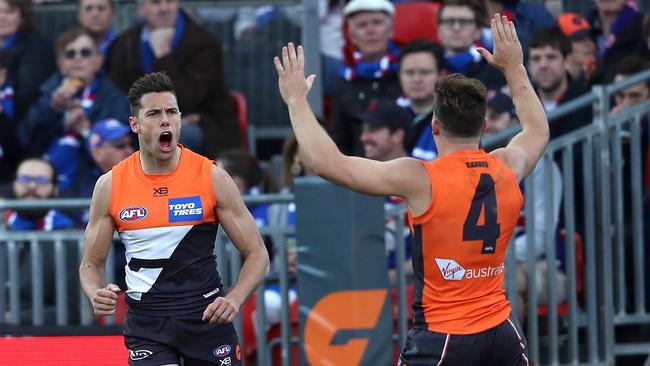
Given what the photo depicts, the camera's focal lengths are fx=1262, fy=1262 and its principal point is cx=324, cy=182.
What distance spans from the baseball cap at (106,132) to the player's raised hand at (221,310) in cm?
375

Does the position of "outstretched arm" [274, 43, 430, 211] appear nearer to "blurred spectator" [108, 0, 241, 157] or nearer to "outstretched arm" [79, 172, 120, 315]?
"outstretched arm" [79, 172, 120, 315]

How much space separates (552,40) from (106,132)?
3393 mm

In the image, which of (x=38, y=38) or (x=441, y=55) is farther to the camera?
(x=38, y=38)

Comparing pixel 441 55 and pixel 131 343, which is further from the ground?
pixel 441 55

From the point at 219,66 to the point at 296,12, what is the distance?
4.46 feet

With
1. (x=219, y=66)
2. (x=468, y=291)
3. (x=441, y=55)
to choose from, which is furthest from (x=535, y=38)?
(x=468, y=291)

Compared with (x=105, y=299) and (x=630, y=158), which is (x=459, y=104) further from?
(x=630, y=158)

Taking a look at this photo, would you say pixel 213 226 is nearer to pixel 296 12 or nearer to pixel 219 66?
pixel 219 66

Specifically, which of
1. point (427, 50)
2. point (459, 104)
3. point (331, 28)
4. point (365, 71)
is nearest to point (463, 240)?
point (459, 104)

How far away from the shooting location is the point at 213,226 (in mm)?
6230

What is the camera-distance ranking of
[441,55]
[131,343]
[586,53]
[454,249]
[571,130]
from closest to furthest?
1. [454,249]
2. [131,343]
3. [571,130]
4. [441,55]
5. [586,53]

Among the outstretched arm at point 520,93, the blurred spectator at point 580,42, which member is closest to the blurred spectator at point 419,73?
the blurred spectator at point 580,42

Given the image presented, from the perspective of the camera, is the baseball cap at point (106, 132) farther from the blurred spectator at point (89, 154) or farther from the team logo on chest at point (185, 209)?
the team logo on chest at point (185, 209)

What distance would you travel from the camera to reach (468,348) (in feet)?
18.9
